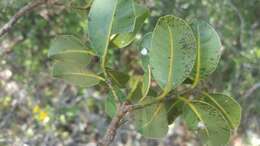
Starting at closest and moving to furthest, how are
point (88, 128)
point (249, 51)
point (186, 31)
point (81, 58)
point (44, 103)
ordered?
1. point (186, 31)
2. point (81, 58)
3. point (249, 51)
4. point (44, 103)
5. point (88, 128)

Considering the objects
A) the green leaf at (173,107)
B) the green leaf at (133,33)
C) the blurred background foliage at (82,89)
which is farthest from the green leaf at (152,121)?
the blurred background foliage at (82,89)

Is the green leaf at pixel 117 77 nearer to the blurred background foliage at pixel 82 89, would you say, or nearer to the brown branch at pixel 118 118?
the brown branch at pixel 118 118

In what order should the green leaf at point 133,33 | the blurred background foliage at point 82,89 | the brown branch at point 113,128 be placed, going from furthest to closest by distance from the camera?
the blurred background foliage at point 82,89 < the green leaf at point 133,33 < the brown branch at point 113,128

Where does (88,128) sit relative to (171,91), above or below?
below

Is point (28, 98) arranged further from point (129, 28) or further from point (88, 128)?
point (129, 28)

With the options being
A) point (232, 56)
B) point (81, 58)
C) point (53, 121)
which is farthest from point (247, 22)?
point (81, 58)
